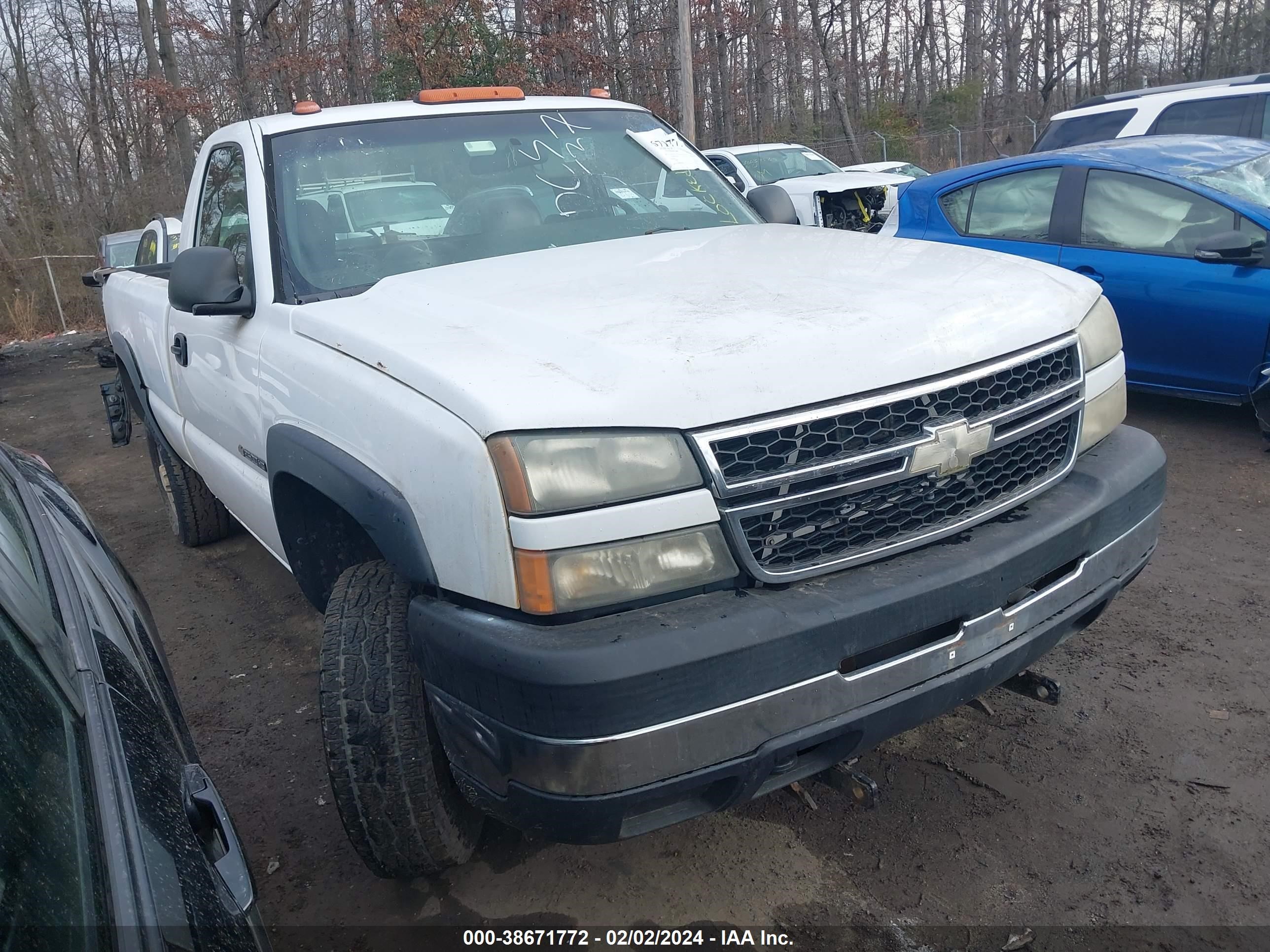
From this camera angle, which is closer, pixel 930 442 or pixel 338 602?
pixel 930 442

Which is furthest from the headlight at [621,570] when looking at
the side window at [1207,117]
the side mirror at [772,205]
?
the side window at [1207,117]

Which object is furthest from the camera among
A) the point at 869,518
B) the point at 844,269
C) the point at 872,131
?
the point at 872,131

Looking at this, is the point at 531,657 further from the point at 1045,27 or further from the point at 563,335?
the point at 1045,27

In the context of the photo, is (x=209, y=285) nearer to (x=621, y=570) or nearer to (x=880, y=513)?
(x=621, y=570)

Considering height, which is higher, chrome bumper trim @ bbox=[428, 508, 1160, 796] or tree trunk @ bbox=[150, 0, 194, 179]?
tree trunk @ bbox=[150, 0, 194, 179]

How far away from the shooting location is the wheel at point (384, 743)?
7.64 ft

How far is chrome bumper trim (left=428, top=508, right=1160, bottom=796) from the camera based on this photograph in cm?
191

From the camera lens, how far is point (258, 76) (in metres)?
19.0

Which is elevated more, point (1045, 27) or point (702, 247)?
point (1045, 27)

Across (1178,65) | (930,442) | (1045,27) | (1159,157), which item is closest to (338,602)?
(930,442)

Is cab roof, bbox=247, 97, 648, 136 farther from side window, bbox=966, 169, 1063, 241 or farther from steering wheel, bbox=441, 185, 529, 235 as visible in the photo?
side window, bbox=966, 169, 1063, 241

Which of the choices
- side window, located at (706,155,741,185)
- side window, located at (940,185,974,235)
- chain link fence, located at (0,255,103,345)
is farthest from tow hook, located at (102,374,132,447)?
chain link fence, located at (0,255,103,345)

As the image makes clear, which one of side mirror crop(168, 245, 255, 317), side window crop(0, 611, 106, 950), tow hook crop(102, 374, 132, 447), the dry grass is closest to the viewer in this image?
side window crop(0, 611, 106, 950)

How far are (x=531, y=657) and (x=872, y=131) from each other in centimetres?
2739
